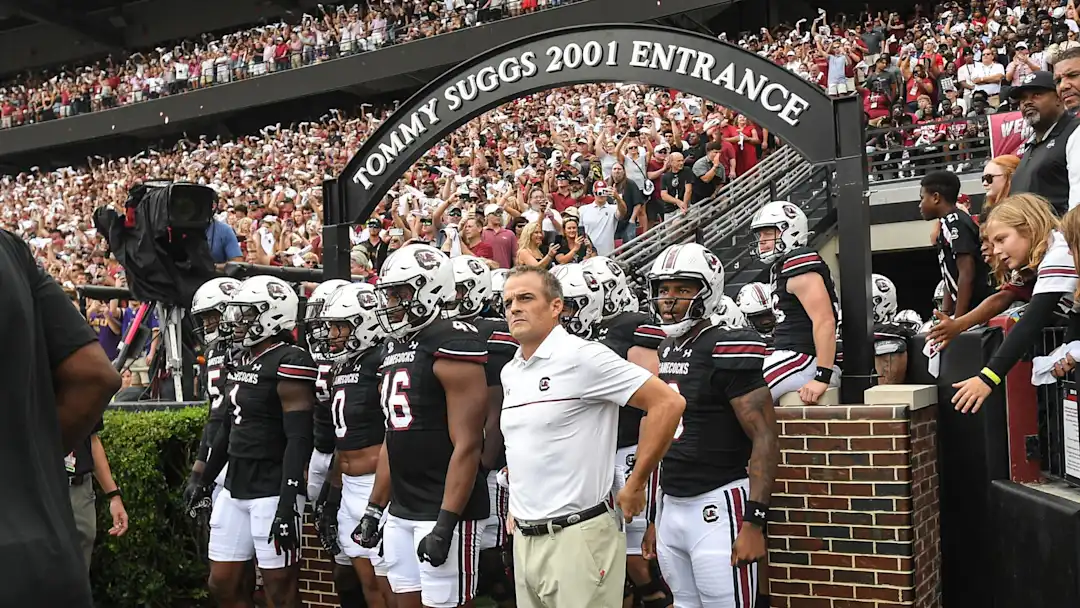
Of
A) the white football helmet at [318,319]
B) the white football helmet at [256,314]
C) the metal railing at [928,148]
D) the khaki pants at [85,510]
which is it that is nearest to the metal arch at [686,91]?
the white football helmet at [318,319]

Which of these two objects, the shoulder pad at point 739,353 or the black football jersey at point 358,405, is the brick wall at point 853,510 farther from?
the black football jersey at point 358,405

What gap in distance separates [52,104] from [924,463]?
3458 centimetres

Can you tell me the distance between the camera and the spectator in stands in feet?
18.3

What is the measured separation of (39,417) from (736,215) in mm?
10664

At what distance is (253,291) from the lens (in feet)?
21.6

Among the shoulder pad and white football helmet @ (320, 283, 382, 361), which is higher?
white football helmet @ (320, 283, 382, 361)

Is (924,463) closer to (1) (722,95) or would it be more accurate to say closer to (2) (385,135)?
(1) (722,95)

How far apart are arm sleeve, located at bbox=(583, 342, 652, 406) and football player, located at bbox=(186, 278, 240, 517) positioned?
329cm

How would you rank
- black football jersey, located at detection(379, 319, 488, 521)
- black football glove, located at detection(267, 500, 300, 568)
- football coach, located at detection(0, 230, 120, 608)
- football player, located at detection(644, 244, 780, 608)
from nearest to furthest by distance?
football coach, located at detection(0, 230, 120, 608)
football player, located at detection(644, 244, 780, 608)
black football jersey, located at detection(379, 319, 488, 521)
black football glove, located at detection(267, 500, 300, 568)

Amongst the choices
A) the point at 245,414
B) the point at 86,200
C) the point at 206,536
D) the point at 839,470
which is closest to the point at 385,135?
the point at 245,414

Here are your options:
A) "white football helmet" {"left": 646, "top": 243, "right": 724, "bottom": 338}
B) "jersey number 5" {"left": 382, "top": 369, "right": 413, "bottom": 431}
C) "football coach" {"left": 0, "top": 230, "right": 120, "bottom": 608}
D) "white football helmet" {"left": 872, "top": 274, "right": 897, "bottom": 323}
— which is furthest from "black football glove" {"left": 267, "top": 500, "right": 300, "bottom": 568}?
"white football helmet" {"left": 872, "top": 274, "right": 897, "bottom": 323}

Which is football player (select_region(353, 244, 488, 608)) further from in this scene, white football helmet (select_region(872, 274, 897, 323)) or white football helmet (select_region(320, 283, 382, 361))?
white football helmet (select_region(872, 274, 897, 323))

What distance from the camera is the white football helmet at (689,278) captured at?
4.97m

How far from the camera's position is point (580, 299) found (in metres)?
6.50
